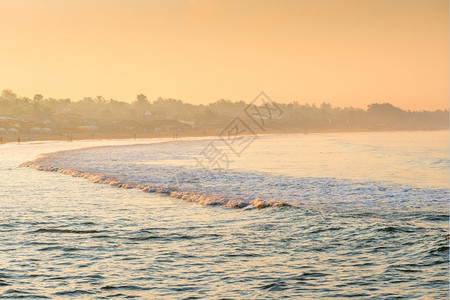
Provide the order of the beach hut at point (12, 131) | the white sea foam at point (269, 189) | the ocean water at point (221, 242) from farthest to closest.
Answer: the beach hut at point (12, 131) < the white sea foam at point (269, 189) < the ocean water at point (221, 242)

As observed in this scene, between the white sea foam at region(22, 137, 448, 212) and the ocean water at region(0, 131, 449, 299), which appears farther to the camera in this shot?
A: the white sea foam at region(22, 137, 448, 212)

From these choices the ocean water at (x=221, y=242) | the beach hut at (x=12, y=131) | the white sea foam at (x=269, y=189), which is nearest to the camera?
the ocean water at (x=221, y=242)

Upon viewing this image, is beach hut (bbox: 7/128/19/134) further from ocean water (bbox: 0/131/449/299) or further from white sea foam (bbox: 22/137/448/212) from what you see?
ocean water (bbox: 0/131/449/299)

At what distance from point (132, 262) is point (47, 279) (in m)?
2.05

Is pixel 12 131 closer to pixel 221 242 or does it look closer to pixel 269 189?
pixel 269 189

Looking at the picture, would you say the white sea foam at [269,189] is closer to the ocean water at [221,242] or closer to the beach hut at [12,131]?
the ocean water at [221,242]

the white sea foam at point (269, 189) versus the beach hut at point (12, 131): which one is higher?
the beach hut at point (12, 131)

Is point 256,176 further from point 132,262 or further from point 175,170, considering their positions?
point 132,262

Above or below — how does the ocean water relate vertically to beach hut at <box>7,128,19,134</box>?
below

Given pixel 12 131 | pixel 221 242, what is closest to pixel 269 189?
pixel 221 242

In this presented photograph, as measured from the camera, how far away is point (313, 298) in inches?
396

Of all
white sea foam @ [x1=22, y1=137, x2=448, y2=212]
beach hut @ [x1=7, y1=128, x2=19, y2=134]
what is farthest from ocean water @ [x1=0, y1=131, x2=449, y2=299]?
beach hut @ [x1=7, y1=128, x2=19, y2=134]

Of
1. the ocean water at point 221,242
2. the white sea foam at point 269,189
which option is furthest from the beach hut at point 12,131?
the ocean water at point 221,242

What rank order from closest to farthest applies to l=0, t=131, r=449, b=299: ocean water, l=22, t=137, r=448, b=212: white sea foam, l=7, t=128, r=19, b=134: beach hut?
1. l=0, t=131, r=449, b=299: ocean water
2. l=22, t=137, r=448, b=212: white sea foam
3. l=7, t=128, r=19, b=134: beach hut
